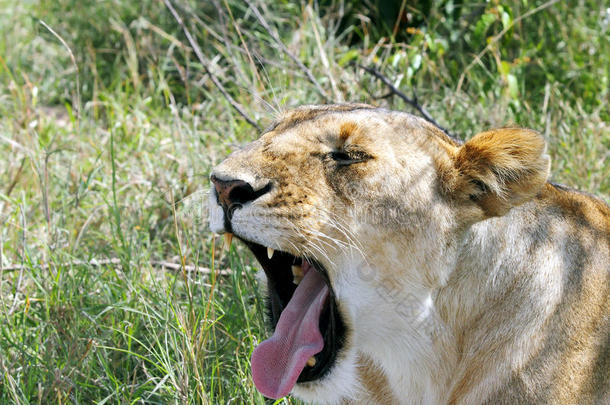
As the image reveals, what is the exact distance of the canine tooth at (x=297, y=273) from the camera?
7.87 feet

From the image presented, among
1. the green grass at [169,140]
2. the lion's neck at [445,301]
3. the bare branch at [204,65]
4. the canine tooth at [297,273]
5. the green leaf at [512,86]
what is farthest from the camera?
the green leaf at [512,86]

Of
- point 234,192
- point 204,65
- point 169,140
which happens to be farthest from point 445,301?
point 169,140

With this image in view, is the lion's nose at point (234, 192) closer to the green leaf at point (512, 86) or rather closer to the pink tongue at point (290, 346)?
the pink tongue at point (290, 346)

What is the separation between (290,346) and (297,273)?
23 centimetres

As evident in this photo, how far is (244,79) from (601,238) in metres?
2.31

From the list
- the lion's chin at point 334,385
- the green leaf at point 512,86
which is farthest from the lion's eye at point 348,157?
the green leaf at point 512,86

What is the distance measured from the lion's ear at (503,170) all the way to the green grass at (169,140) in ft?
2.60

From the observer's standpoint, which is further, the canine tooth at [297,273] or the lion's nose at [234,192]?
the canine tooth at [297,273]

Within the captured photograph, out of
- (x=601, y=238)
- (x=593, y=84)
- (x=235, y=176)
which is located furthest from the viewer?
(x=593, y=84)

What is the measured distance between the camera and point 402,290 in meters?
2.15

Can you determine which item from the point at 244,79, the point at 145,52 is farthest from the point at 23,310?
the point at 145,52

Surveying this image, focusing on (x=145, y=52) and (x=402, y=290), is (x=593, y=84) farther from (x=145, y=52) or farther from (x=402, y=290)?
(x=402, y=290)

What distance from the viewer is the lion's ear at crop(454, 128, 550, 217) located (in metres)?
2.07

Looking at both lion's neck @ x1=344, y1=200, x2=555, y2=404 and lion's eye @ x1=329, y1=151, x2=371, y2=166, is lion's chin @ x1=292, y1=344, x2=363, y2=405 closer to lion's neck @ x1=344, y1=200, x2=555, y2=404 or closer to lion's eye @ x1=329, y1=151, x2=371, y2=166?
lion's neck @ x1=344, y1=200, x2=555, y2=404
